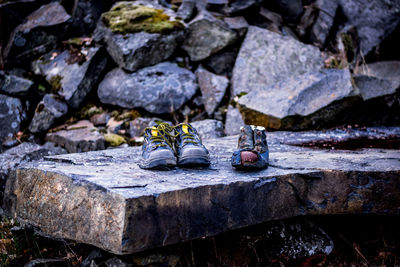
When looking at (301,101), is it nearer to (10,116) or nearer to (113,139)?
(113,139)

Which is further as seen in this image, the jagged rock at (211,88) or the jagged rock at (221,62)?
the jagged rock at (221,62)

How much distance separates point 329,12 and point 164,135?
6157 mm

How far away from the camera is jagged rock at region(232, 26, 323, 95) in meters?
5.67

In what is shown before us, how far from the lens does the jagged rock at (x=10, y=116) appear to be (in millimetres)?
5232

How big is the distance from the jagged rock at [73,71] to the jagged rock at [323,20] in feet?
14.6

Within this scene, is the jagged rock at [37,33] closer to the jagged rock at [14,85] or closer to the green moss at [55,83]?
the jagged rock at [14,85]

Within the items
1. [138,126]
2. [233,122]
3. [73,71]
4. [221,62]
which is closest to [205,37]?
[221,62]

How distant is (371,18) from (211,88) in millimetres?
4109

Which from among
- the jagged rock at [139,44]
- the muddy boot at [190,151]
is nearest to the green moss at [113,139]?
A: the jagged rock at [139,44]

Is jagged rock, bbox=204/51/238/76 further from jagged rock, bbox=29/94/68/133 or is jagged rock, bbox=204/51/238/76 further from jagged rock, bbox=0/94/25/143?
jagged rock, bbox=0/94/25/143

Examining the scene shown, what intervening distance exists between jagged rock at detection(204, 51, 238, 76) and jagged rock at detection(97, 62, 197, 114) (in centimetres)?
52

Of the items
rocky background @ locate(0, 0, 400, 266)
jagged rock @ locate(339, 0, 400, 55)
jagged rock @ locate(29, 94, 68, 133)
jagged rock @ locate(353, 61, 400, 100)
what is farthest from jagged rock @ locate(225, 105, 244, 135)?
jagged rock @ locate(339, 0, 400, 55)

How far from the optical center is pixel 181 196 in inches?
74.4

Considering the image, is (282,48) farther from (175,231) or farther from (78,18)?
(175,231)
